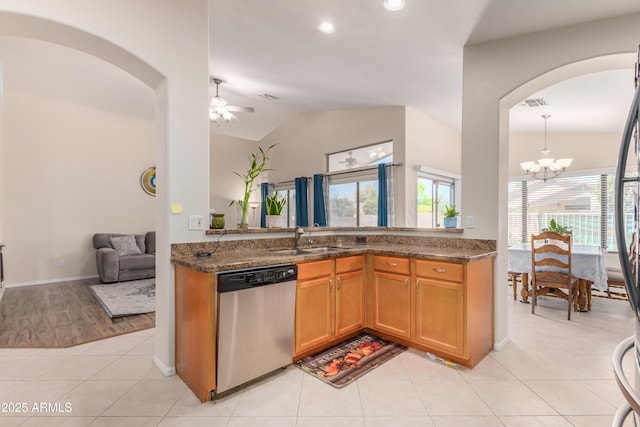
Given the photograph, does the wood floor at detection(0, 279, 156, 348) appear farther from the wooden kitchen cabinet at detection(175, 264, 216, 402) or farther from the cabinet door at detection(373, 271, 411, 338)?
the cabinet door at detection(373, 271, 411, 338)

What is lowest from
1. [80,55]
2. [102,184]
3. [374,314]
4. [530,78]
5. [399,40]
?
[374,314]

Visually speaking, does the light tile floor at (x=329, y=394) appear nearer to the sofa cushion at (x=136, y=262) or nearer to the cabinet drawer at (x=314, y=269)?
the cabinet drawer at (x=314, y=269)

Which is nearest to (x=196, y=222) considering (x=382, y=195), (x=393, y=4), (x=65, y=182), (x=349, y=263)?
(x=349, y=263)

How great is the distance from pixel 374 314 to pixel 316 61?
9.79ft

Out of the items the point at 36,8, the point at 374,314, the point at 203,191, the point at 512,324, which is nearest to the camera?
the point at 36,8

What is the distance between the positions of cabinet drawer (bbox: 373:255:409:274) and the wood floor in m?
2.53

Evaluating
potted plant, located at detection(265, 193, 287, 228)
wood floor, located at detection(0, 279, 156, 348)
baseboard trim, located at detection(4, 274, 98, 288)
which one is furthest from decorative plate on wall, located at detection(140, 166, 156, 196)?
potted plant, located at detection(265, 193, 287, 228)

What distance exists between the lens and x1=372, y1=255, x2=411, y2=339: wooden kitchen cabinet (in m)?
2.70

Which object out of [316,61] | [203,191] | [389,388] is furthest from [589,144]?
[203,191]

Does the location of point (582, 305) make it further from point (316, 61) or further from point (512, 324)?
point (316, 61)

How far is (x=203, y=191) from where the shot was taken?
2496mm

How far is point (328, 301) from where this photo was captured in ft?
8.63

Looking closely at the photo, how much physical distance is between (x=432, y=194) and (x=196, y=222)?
15.3ft

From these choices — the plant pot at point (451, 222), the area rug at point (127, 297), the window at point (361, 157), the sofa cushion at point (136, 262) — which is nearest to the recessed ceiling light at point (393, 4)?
the plant pot at point (451, 222)
